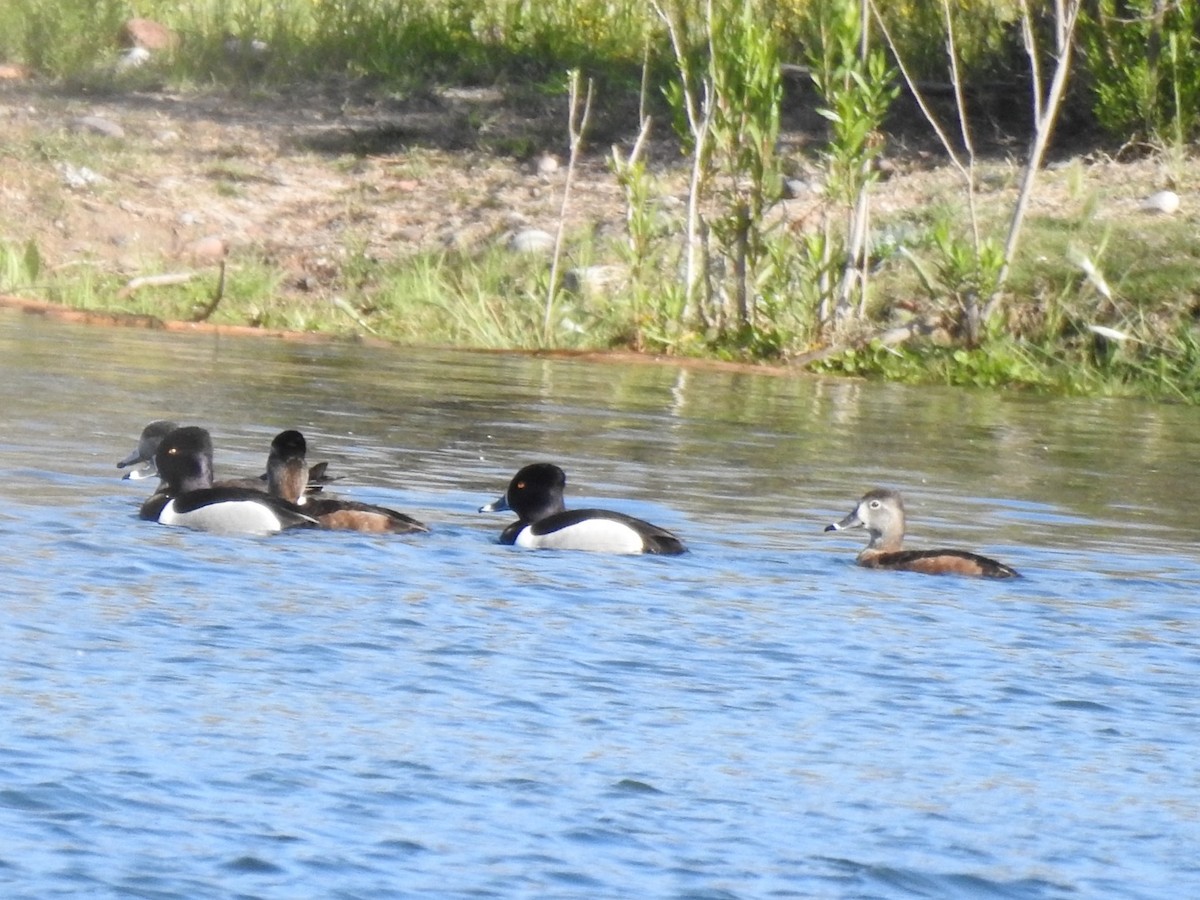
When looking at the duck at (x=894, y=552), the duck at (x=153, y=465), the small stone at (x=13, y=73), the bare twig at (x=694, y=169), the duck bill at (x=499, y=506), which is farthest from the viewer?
the small stone at (x=13, y=73)

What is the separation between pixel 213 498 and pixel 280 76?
22633 mm

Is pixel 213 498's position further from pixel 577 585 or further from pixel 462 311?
pixel 462 311

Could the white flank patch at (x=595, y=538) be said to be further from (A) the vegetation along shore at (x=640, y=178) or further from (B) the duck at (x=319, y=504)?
(A) the vegetation along shore at (x=640, y=178)

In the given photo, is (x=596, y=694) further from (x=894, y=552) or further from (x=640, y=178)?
(x=640, y=178)

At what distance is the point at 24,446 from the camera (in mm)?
12859

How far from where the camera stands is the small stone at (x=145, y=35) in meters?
33.4

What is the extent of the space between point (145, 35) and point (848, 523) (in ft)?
80.1

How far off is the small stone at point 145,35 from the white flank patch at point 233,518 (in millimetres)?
23580

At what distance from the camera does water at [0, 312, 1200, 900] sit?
595 centimetres

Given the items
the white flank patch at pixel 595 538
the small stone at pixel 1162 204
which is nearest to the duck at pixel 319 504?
the white flank patch at pixel 595 538

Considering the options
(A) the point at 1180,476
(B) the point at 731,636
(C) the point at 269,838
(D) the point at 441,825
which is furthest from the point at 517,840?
(A) the point at 1180,476

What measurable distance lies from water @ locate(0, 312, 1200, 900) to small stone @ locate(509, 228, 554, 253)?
426 inches

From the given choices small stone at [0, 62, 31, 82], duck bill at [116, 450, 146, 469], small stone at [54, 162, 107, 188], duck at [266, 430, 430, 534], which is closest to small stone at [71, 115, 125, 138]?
small stone at [54, 162, 107, 188]

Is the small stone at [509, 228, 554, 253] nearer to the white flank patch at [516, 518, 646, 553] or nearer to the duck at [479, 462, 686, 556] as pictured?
the duck at [479, 462, 686, 556]
